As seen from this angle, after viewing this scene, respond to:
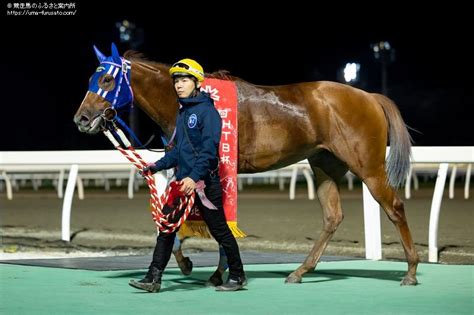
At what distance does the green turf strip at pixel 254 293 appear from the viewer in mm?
6312

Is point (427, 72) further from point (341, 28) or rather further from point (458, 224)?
point (458, 224)

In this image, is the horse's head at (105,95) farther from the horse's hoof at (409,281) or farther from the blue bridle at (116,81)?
the horse's hoof at (409,281)

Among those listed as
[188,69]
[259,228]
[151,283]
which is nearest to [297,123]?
[188,69]

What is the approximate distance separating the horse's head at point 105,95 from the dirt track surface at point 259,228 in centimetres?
295

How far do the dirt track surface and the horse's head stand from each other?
116 inches

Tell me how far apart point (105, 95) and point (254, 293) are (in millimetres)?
1998

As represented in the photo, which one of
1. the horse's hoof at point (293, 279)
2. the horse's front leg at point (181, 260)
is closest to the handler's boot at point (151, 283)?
the horse's front leg at point (181, 260)

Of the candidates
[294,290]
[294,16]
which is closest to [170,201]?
[294,290]

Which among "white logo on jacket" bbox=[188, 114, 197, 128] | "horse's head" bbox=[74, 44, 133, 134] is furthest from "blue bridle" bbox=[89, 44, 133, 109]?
A: "white logo on jacket" bbox=[188, 114, 197, 128]

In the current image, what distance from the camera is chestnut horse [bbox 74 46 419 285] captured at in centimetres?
780

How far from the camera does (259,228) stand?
13.2 meters

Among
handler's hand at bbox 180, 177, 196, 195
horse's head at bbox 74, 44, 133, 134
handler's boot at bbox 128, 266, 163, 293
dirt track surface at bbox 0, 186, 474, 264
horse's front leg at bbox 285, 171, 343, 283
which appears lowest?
dirt track surface at bbox 0, 186, 474, 264

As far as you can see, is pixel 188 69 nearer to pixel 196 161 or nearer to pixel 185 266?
pixel 196 161

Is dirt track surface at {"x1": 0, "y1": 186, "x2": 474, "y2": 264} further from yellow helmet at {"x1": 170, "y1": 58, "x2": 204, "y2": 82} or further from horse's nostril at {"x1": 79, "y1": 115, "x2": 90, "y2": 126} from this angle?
yellow helmet at {"x1": 170, "y1": 58, "x2": 204, "y2": 82}
